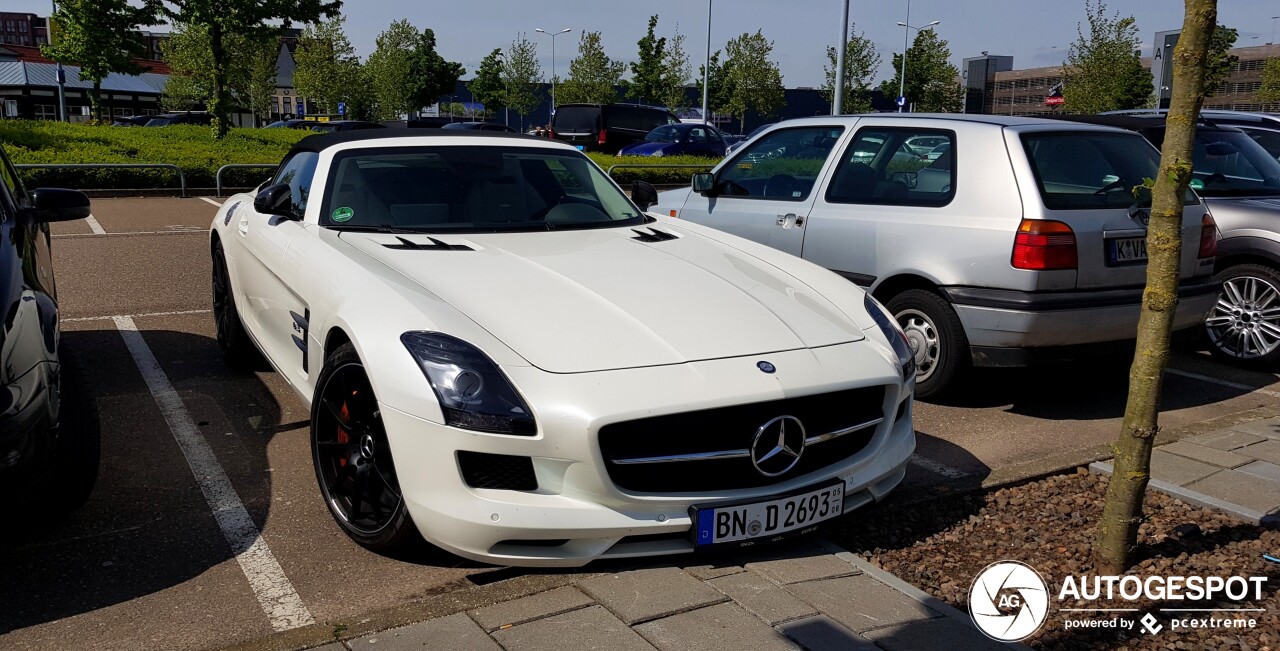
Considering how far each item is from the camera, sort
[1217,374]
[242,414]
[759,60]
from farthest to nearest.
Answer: [759,60] < [1217,374] < [242,414]

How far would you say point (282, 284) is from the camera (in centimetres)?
473

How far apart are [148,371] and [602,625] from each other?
13.7 feet

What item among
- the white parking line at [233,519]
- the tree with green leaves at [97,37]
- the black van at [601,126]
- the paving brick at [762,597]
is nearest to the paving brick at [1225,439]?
the paving brick at [762,597]

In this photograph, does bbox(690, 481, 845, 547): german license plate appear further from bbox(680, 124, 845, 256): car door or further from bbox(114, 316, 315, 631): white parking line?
bbox(680, 124, 845, 256): car door

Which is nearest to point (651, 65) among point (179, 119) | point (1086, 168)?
point (179, 119)

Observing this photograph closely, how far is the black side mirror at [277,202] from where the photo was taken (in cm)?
503

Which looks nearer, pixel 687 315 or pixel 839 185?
pixel 687 315

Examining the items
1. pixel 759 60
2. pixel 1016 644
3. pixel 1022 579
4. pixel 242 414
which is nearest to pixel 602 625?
pixel 1016 644

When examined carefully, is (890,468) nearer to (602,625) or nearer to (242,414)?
(602,625)

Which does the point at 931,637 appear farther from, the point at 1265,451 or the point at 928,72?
the point at 928,72

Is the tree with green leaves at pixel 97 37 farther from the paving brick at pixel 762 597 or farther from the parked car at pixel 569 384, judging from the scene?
the paving brick at pixel 762 597

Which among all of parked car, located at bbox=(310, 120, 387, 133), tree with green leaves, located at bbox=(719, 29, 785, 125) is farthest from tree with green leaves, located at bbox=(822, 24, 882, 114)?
parked car, located at bbox=(310, 120, 387, 133)

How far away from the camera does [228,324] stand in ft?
20.0

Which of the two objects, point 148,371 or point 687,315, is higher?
point 687,315
